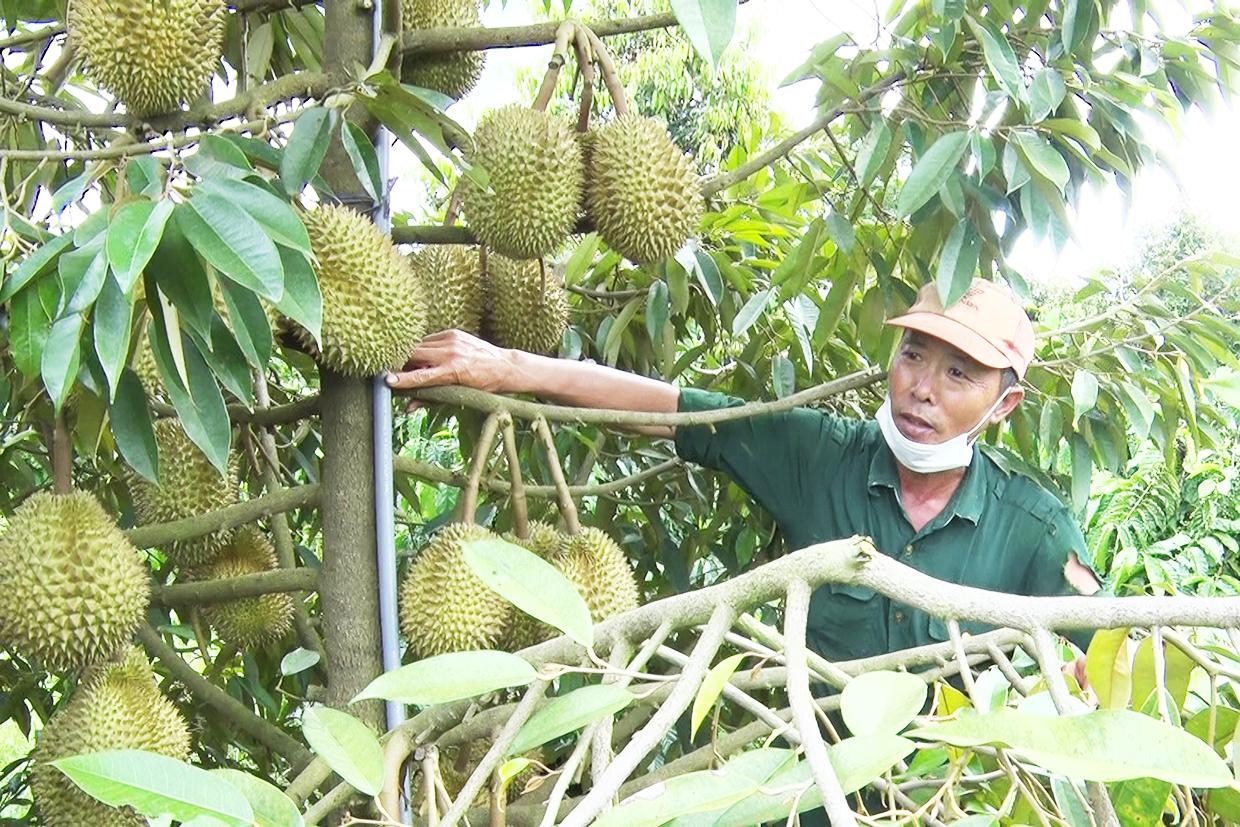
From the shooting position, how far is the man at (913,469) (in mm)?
1428

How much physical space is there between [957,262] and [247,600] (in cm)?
78

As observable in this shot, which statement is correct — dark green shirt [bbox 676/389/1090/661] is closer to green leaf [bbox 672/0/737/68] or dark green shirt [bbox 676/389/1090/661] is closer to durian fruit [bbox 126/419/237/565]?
durian fruit [bbox 126/419/237/565]

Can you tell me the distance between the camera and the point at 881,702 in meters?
0.44

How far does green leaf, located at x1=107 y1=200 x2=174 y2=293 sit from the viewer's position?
64 cm

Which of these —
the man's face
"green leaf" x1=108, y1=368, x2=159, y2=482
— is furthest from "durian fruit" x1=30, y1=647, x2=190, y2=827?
the man's face

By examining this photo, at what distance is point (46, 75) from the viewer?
4.22 ft

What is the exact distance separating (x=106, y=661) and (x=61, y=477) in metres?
0.17

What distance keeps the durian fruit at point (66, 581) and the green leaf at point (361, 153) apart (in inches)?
14.3

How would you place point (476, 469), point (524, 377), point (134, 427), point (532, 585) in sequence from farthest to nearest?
point (524, 377) < point (476, 469) < point (134, 427) < point (532, 585)

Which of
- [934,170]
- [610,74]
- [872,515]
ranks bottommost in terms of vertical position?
[872,515]

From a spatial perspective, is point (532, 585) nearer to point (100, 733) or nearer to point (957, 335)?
point (100, 733)

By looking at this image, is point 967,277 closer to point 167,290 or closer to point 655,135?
point 655,135

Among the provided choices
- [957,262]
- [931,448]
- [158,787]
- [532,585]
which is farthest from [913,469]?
[158,787]

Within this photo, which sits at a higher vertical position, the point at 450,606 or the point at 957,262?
the point at 957,262
